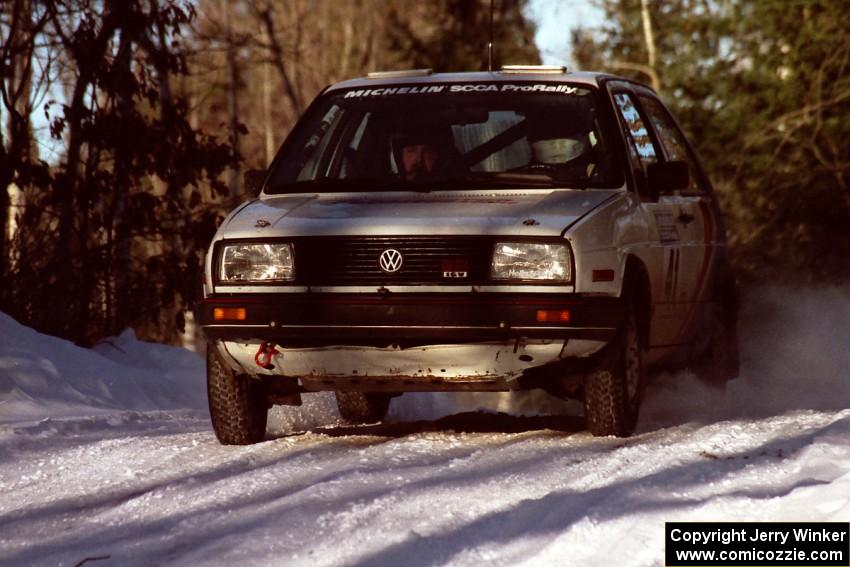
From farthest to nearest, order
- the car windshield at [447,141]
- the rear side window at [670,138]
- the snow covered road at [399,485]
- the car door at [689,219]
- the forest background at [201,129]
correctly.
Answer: the forest background at [201,129] < the rear side window at [670,138] < the car door at [689,219] < the car windshield at [447,141] < the snow covered road at [399,485]

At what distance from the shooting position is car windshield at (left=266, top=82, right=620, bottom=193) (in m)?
7.79

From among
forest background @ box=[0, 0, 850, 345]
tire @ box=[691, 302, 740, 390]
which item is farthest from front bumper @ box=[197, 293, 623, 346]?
forest background @ box=[0, 0, 850, 345]

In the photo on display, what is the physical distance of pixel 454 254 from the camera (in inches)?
271

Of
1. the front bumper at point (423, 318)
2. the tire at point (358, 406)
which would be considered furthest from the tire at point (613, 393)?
the tire at point (358, 406)

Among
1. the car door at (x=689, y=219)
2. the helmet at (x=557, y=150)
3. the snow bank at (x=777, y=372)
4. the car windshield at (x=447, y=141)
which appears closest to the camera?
the car windshield at (x=447, y=141)

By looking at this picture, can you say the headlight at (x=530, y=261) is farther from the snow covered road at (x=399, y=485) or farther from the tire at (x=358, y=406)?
the tire at (x=358, y=406)

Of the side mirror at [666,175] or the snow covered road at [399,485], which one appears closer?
the snow covered road at [399,485]

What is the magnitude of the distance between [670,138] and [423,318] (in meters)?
3.12

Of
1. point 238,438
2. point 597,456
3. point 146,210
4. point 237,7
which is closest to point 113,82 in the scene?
point 146,210

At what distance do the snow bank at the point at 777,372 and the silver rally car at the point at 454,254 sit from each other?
950 mm

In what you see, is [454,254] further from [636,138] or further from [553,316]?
[636,138]

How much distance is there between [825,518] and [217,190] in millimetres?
9272

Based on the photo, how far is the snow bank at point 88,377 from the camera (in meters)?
9.59

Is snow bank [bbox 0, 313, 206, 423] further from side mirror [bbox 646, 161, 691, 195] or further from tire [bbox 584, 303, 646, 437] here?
side mirror [bbox 646, 161, 691, 195]
